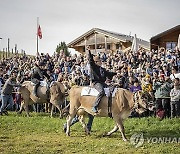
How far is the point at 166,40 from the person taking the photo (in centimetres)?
3378

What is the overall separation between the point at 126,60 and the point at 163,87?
767 centimetres

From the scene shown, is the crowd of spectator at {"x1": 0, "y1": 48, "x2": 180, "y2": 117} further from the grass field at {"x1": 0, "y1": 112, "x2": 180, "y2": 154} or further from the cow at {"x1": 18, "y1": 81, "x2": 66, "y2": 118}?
the grass field at {"x1": 0, "y1": 112, "x2": 180, "y2": 154}

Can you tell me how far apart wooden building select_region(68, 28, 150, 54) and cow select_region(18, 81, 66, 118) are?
21729 millimetres

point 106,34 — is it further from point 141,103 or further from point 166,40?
point 141,103

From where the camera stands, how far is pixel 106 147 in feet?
32.2

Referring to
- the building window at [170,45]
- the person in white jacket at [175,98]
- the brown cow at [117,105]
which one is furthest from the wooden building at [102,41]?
the brown cow at [117,105]

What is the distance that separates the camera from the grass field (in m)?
9.60

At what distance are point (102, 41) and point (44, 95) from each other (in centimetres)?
2474

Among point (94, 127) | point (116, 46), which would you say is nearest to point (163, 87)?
point (94, 127)

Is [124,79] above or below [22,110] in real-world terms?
above

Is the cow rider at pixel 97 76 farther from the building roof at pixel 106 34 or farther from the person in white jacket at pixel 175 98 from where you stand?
the building roof at pixel 106 34

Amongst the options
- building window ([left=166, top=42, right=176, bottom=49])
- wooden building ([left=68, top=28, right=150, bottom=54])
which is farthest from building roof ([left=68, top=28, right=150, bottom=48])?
building window ([left=166, top=42, right=176, bottom=49])

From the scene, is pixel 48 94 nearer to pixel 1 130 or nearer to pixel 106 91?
pixel 1 130

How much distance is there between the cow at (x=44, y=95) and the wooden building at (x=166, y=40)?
1850 centimetres
